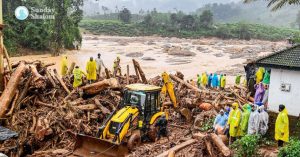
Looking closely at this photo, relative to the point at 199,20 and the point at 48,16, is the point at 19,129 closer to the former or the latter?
the point at 48,16

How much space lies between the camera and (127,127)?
13719 mm

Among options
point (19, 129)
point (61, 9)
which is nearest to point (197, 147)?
point (19, 129)

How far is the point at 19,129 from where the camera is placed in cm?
1491

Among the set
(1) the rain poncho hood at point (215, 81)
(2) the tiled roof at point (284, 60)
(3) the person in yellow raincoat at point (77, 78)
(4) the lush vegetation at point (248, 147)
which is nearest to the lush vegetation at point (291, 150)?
(4) the lush vegetation at point (248, 147)

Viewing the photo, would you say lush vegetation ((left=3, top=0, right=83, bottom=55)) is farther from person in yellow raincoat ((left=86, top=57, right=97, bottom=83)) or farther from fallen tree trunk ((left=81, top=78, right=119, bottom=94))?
fallen tree trunk ((left=81, top=78, right=119, bottom=94))

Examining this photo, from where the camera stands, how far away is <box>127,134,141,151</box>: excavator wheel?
13.6m

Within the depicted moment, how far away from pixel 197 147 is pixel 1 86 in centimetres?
855

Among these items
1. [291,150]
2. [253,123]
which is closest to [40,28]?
[253,123]

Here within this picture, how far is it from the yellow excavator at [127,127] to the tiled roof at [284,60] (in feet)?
12.8

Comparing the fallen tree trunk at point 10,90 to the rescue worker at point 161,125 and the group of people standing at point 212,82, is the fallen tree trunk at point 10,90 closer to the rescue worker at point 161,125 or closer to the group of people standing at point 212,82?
the rescue worker at point 161,125

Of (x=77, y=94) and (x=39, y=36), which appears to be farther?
(x=39, y=36)

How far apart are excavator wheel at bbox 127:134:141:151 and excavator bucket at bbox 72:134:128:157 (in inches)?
11.5

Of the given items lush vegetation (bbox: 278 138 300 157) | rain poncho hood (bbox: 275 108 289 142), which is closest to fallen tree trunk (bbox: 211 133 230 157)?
lush vegetation (bbox: 278 138 300 157)

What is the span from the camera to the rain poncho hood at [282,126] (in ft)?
39.3
